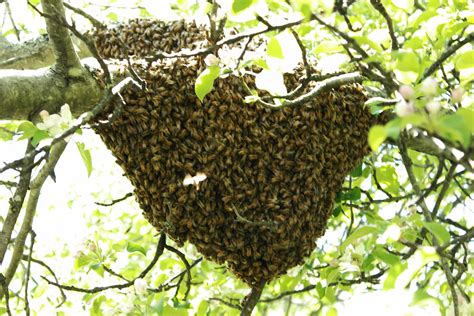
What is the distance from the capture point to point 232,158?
8.93ft

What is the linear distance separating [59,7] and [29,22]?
1809 millimetres

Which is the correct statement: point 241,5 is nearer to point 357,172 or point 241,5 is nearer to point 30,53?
point 357,172

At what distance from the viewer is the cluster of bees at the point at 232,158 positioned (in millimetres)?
2693

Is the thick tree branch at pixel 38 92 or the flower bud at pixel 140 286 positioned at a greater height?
the thick tree branch at pixel 38 92

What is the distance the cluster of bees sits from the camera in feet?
A: 8.84

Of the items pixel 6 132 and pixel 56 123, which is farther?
pixel 6 132

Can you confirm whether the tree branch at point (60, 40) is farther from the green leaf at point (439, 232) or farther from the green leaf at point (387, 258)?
the green leaf at point (439, 232)

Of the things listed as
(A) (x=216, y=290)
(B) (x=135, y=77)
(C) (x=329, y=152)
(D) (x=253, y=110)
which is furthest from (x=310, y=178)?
(A) (x=216, y=290)

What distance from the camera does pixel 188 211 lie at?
2.75 meters

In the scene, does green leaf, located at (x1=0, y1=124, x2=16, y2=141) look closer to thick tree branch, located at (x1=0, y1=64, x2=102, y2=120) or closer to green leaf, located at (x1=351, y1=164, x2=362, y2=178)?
thick tree branch, located at (x1=0, y1=64, x2=102, y2=120)

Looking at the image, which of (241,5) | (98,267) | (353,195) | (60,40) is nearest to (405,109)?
(241,5)

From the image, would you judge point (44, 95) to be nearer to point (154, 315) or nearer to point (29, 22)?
point (154, 315)

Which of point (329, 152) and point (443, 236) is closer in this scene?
point (443, 236)

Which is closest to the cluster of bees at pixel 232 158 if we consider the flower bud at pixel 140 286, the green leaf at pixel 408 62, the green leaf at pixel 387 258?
the flower bud at pixel 140 286
